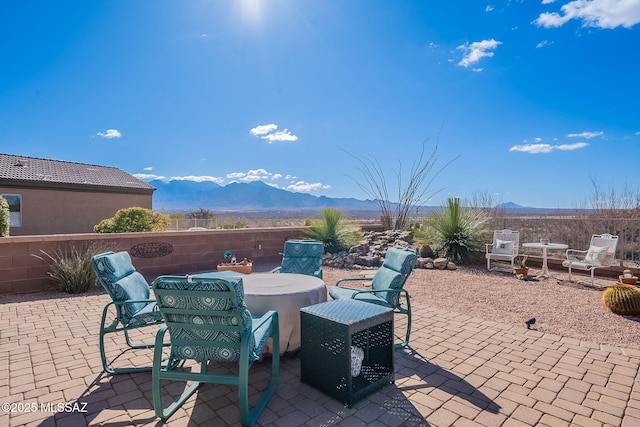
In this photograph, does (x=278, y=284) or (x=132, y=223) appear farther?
(x=132, y=223)

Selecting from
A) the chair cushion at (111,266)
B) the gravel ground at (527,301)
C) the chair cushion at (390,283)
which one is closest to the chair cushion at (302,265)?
the chair cushion at (390,283)

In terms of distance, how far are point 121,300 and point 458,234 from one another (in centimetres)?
746

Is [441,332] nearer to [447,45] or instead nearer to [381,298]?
[381,298]

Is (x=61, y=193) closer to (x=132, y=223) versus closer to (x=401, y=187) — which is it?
(x=132, y=223)

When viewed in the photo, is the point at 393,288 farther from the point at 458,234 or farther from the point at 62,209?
the point at 62,209

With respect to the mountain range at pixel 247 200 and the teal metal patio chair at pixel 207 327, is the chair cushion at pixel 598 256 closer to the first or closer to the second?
Result: the teal metal patio chair at pixel 207 327

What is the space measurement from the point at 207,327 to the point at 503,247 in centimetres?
742

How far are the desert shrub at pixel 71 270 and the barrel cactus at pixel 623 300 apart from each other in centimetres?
780

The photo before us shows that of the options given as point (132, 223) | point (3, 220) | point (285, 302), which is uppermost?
point (3, 220)

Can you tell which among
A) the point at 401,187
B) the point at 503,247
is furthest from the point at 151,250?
the point at 401,187

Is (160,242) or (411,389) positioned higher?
(160,242)

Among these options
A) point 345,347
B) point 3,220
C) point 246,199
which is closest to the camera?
point 345,347

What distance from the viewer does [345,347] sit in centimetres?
208

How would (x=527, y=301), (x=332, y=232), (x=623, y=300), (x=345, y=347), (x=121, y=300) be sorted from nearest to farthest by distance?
(x=345, y=347) < (x=121, y=300) < (x=623, y=300) < (x=527, y=301) < (x=332, y=232)
